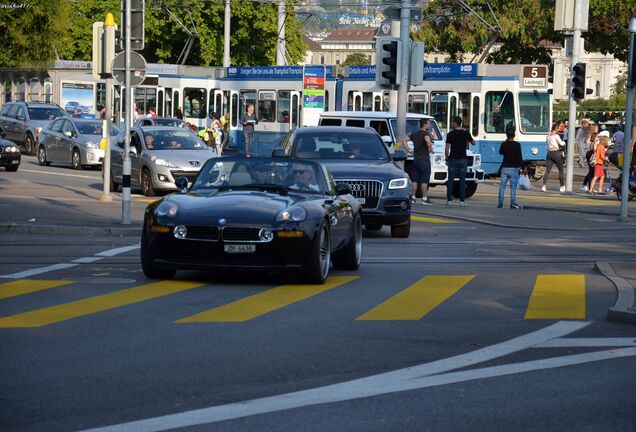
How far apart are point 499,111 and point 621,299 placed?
31.3 metres

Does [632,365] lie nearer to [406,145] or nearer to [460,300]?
[460,300]

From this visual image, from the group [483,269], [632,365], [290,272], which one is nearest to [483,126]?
[483,269]

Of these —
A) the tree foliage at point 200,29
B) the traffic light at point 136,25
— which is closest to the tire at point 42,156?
the traffic light at point 136,25

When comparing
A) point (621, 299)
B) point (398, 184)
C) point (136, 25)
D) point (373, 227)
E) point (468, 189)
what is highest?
point (136, 25)

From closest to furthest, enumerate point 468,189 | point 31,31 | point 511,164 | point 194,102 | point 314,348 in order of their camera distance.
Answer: point 314,348 → point 511,164 → point 468,189 → point 194,102 → point 31,31

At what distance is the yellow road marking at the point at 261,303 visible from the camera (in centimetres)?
1115

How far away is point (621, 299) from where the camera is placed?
12406 mm

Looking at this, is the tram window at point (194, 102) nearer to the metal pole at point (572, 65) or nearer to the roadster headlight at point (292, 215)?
the metal pole at point (572, 65)

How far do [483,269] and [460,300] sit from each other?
334 centimetres

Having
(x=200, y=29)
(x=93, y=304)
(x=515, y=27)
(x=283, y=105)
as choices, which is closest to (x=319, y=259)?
(x=93, y=304)

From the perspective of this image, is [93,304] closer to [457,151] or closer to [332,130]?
[332,130]

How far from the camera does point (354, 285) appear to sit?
46.0ft

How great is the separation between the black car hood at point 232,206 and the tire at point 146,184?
15130 mm

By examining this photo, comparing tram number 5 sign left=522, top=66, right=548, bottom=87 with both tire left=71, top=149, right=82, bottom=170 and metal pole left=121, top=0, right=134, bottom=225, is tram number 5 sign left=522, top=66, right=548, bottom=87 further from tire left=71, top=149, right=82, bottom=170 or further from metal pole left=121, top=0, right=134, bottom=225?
metal pole left=121, top=0, right=134, bottom=225
